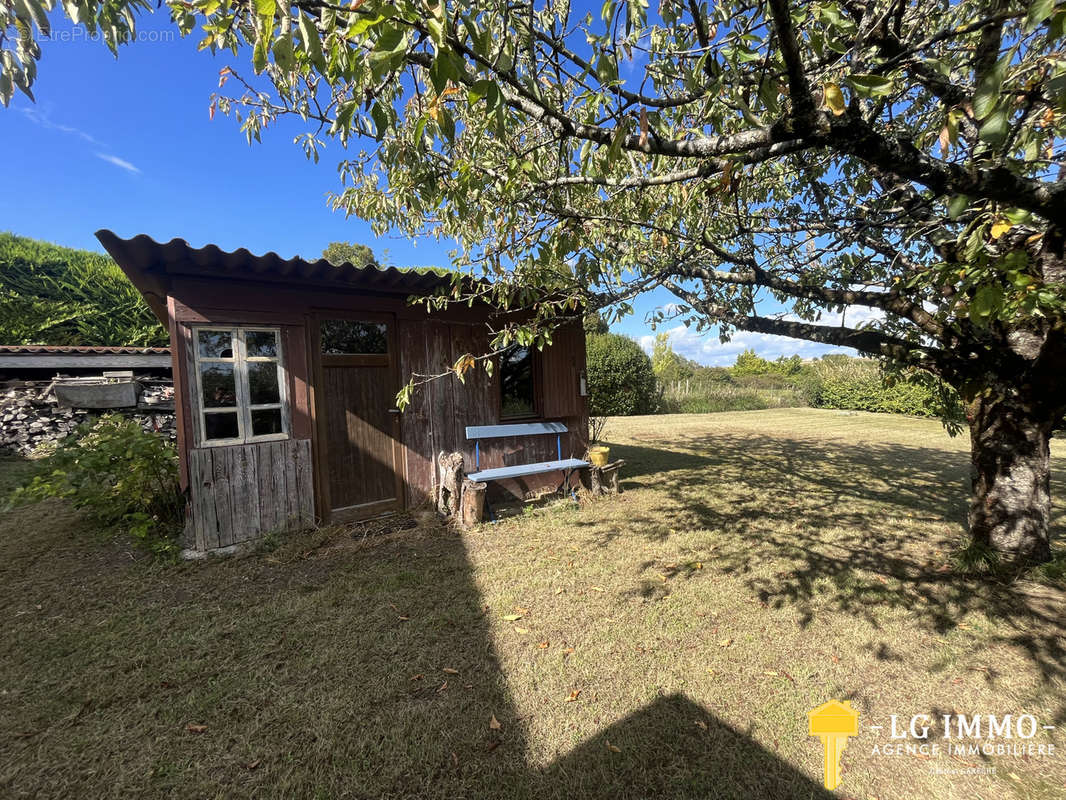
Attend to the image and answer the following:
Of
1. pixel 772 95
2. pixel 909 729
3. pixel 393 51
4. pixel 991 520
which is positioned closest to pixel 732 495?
pixel 991 520

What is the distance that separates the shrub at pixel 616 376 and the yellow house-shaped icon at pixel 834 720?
12576mm

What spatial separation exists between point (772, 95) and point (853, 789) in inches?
110

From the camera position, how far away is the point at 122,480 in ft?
14.5

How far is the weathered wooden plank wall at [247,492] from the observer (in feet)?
12.8

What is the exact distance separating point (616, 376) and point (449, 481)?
11598 mm

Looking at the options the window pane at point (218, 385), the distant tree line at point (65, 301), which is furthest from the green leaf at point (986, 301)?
the distant tree line at point (65, 301)

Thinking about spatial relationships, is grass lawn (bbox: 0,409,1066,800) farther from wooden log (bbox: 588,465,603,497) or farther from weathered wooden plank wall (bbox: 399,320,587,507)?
wooden log (bbox: 588,465,603,497)

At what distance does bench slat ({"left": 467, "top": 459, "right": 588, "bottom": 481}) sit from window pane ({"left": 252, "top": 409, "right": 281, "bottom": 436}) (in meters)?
2.11

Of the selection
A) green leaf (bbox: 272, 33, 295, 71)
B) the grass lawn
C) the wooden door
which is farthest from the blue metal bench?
green leaf (bbox: 272, 33, 295, 71)

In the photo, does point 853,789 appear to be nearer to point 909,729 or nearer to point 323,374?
point 909,729

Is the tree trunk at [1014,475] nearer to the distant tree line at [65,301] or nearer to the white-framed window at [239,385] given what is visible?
the white-framed window at [239,385]

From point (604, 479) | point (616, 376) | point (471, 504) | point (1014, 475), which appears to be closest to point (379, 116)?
point (471, 504)

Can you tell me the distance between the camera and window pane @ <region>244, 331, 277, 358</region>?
13.7 feet

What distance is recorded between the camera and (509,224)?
3.05m
